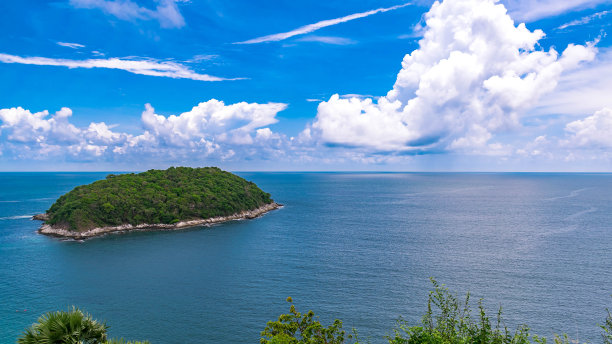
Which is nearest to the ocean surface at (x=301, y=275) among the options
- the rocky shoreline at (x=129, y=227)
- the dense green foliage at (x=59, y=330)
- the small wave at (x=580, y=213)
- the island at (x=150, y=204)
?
the rocky shoreline at (x=129, y=227)

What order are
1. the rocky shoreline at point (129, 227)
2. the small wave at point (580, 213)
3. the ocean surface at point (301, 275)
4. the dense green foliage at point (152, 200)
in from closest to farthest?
the ocean surface at point (301, 275)
the rocky shoreline at point (129, 227)
the dense green foliage at point (152, 200)
the small wave at point (580, 213)

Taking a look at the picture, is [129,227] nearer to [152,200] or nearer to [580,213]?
[152,200]

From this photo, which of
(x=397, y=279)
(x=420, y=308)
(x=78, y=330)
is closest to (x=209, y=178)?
(x=397, y=279)

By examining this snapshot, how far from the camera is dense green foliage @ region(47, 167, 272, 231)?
109m

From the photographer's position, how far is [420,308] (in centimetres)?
5141

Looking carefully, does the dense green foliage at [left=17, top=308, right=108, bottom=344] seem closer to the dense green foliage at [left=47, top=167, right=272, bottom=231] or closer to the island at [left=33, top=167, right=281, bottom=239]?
the island at [left=33, top=167, right=281, bottom=239]

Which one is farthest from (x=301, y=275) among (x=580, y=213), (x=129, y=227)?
(x=580, y=213)

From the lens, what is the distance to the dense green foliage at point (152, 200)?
10931cm

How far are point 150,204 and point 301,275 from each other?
81.7 metres

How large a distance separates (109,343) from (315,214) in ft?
424

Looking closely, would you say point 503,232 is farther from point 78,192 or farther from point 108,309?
point 78,192

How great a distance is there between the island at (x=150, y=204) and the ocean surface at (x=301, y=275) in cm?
895

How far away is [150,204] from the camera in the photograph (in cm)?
12388

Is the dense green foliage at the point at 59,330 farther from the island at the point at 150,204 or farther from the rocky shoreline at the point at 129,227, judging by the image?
the island at the point at 150,204
